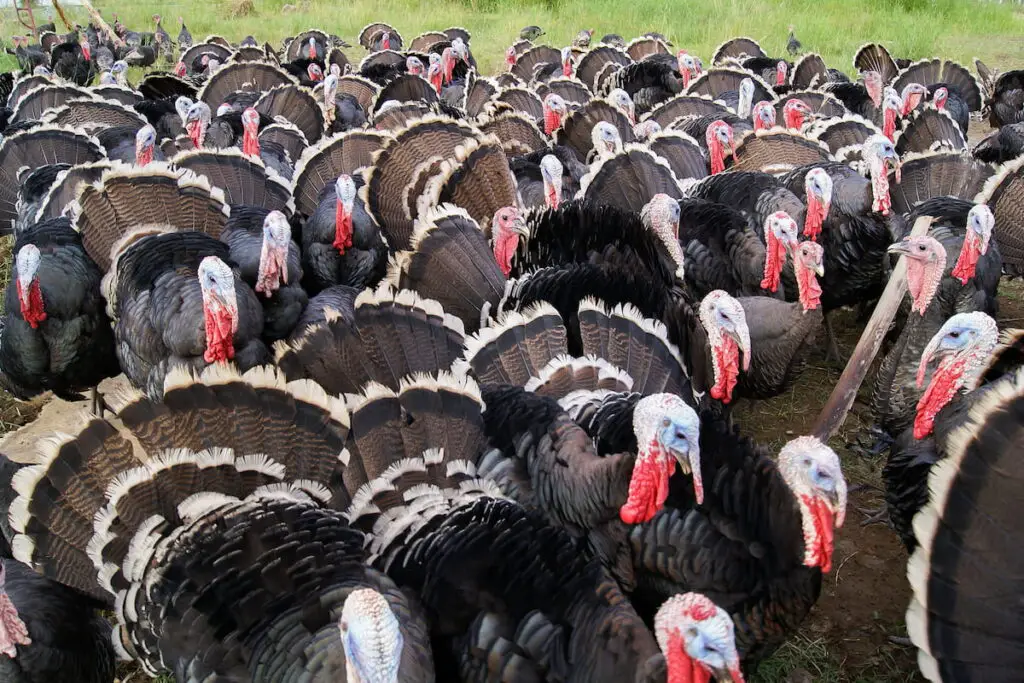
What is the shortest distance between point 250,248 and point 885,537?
3013 mm

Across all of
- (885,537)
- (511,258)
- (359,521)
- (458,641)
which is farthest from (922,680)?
(511,258)

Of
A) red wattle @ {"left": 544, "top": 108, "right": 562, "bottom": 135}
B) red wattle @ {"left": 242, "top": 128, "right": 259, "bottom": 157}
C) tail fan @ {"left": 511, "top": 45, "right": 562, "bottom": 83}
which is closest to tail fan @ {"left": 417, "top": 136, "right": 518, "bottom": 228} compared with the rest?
red wattle @ {"left": 242, "top": 128, "right": 259, "bottom": 157}

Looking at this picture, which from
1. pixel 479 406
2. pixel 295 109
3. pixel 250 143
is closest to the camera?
pixel 479 406

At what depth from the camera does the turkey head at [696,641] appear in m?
1.99

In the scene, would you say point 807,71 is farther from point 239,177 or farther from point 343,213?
point 343,213

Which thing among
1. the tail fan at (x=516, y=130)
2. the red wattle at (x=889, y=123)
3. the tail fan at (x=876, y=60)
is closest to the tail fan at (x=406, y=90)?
the tail fan at (x=516, y=130)

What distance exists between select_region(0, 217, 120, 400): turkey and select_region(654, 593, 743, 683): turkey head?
3097 millimetres

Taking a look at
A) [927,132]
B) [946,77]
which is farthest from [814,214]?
[946,77]

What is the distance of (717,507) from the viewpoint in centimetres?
249

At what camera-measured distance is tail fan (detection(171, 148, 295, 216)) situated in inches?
193

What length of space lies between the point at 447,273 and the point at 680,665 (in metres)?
2.25

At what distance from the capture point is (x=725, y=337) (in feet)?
10.8

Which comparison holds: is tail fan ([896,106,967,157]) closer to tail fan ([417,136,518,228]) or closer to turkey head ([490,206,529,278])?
tail fan ([417,136,518,228])

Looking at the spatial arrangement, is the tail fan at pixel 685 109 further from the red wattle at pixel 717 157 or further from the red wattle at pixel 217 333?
the red wattle at pixel 217 333
